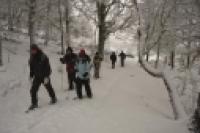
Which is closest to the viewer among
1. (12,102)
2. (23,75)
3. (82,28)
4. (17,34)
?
(12,102)

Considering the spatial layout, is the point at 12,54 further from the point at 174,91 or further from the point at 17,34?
the point at 174,91

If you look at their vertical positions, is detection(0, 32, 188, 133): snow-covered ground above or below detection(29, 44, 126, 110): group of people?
below

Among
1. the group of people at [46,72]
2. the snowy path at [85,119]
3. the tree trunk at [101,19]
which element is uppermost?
the tree trunk at [101,19]

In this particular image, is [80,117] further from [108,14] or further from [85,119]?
[108,14]

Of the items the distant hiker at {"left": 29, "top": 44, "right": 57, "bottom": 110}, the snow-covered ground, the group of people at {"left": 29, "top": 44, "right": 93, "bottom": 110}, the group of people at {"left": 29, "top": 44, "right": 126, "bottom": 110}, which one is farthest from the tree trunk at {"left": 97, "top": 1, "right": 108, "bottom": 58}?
the distant hiker at {"left": 29, "top": 44, "right": 57, "bottom": 110}

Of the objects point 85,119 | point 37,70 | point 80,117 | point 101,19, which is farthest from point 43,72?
point 101,19

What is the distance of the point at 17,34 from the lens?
3216 centimetres

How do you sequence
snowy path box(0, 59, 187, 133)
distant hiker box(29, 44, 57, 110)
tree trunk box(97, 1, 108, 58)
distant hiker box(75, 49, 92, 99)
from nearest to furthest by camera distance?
snowy path box(0, 59, 187, 133)
distant hiker box(29, 44, 57, 110)
distant hiker box(75, 49, 92, 99)
tree trunk box(97, 1, 108, 58)

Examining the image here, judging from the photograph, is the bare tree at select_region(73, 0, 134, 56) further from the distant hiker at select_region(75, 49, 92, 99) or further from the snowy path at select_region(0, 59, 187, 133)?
the snowy path at select_region(0, 59, 187, 133)

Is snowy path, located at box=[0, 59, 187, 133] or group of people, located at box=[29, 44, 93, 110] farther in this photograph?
group of people, located at box=[29, 44, 93, 110]

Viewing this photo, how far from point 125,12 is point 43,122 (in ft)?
37.5

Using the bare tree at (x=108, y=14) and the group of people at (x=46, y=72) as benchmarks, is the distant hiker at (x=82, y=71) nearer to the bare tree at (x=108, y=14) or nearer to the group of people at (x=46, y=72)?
the group of people at (x=46, y=72)

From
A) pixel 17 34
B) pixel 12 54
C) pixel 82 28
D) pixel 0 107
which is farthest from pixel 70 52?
pixel 82 28

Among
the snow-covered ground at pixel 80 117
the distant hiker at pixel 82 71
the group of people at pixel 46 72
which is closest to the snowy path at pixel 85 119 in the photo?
the snow-covered ground at pixel 80 117
